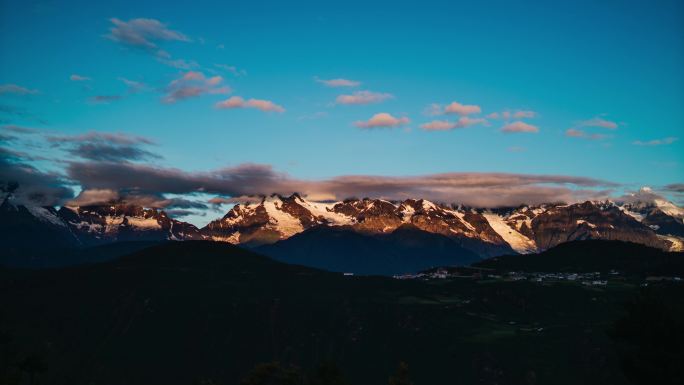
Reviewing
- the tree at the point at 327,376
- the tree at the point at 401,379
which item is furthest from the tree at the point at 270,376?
the tree at the point at 401,379

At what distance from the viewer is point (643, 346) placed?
86.7 metres

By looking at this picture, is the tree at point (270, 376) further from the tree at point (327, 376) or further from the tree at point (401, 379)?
the tree at point (401, 379)

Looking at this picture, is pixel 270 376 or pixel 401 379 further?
pixel 270 376

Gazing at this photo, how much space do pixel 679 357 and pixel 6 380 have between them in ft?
476

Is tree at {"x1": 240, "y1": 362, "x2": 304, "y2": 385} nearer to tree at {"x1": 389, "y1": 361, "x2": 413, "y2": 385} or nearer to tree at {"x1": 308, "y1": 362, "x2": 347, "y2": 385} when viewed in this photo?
tree at {"x1": 308, "y1": 362, "x2": 347, "y2": 385}

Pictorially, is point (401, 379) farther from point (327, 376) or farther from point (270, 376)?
point (270, 376)

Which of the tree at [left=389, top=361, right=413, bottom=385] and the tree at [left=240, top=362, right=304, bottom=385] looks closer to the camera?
the tree at [left=389, top=361, right=413, bottom=385]

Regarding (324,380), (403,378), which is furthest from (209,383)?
(403,378)

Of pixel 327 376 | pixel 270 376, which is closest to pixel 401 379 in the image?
pixel 327 376

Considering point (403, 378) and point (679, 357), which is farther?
point (403, 378)

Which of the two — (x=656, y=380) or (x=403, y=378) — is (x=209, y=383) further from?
(x=656, y=380)

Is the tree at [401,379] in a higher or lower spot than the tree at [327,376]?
higher

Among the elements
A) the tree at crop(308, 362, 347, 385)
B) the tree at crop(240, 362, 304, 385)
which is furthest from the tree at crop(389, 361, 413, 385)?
the tree at crop(240, 362, 304, 385)

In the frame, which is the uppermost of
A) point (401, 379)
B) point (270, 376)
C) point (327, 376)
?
point (401, 379)
